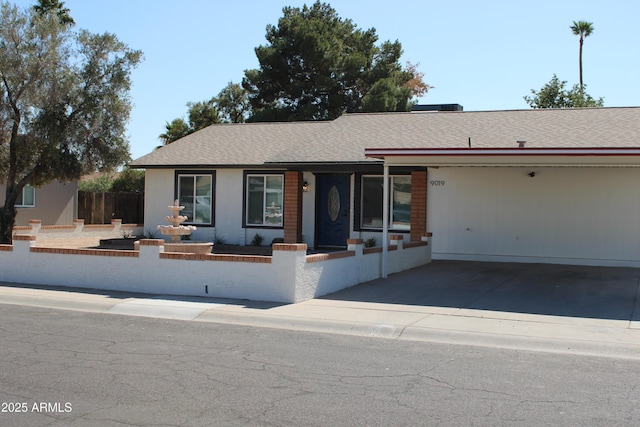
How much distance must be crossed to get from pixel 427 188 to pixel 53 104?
38.5ft

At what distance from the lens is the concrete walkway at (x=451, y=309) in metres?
9.80

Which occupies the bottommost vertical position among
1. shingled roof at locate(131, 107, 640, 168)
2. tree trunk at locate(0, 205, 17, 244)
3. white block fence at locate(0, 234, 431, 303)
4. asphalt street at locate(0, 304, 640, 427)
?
asphalt street at locate(0, 304, 640, 427)

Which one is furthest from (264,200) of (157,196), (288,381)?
(288,381)

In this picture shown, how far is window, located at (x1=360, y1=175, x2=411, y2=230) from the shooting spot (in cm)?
2063

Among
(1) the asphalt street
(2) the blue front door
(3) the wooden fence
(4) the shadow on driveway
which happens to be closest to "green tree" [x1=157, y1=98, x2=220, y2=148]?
(3) the wooden fence

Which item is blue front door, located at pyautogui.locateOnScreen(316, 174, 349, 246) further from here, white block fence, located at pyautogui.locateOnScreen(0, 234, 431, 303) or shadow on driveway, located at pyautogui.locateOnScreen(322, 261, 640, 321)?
white block fence, located at pyautogui.locateOnScreen(0, 234, 431, 303)

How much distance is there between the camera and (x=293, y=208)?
21125 millimetres

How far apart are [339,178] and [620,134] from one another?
8.26 metres

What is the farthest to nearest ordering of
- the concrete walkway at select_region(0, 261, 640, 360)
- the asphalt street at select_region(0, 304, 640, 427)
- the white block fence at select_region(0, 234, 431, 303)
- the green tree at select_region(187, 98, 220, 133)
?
the green tree at select_region(187, 98, 220, 133) → the white block fence at select_region(0, 234, 431, 303) → the concrete walkway at select_region(0, 261, 640, 360) → the asphalt street at select_region(0, 304, 640, 427)

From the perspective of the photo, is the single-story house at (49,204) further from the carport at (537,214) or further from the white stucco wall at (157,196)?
the carport at (537,214)

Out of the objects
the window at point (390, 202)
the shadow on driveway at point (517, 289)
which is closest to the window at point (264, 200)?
the window at point (390, 202)

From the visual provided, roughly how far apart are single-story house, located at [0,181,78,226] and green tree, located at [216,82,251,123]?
16.8 m

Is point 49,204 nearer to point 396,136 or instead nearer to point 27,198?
point 27,198

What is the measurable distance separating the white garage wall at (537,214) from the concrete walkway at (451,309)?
2456 millimetres
